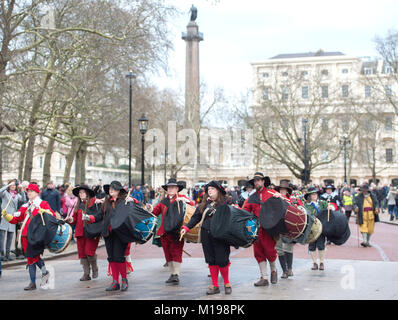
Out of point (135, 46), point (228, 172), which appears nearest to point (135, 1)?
point (135, 46)

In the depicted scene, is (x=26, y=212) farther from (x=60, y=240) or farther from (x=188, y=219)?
(x=188, y=219)

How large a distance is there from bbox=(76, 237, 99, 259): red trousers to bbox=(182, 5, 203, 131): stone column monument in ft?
153

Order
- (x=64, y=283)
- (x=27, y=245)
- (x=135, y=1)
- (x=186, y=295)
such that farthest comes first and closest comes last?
(x=135, y=1) → (x=64, y=283) → (x=27, y=245) → (x=186, y=295)

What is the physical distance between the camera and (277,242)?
10.2 meters

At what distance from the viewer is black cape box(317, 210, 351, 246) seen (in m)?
→ 11.9

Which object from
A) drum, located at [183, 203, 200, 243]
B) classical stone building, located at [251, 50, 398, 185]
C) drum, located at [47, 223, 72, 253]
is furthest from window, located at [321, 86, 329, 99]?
drum, located at [47, 223, 72, 253]

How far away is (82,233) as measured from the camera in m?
10.1

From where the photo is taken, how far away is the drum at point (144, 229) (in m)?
8.92

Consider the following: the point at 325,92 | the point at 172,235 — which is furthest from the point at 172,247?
the point at 325,92

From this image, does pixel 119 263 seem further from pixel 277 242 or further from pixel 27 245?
pixel 277 242

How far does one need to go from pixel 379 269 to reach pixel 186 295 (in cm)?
470

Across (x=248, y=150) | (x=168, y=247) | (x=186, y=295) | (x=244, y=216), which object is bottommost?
(x=186, y=295)

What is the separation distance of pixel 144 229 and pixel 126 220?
37 centimetres

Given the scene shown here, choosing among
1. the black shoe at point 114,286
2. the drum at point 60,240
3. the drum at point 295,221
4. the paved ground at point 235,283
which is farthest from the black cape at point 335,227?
the drum at point 60,240
